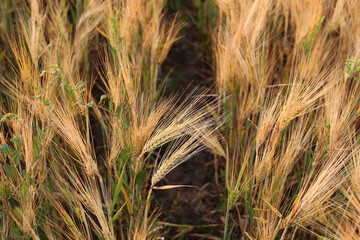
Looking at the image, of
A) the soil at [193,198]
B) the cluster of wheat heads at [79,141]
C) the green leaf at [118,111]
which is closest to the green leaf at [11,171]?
the cluster of wheat heads at [79,141]

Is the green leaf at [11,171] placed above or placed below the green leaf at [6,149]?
below

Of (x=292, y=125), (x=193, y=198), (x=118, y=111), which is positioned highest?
(x=118, y=111)

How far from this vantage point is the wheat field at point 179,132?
3.93ft

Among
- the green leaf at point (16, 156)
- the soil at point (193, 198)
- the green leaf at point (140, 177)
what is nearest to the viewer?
the green leaf at point (16, 156)

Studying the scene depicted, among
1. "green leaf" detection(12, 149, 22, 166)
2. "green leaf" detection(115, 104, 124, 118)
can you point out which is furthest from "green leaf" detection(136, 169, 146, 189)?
"green leaf" detection(12, 149, 22, 166)

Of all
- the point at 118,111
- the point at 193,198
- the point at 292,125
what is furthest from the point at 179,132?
the point at 193,198

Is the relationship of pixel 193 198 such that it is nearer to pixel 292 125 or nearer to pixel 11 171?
pixel 292 125

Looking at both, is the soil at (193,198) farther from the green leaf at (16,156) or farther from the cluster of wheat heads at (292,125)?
the green leaf at (16,156)

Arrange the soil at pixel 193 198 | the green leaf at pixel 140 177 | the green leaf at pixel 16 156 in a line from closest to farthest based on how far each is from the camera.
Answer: the green leaf at pixel 16 156 < the green leaf at pixel 140 177 < the soil at pixel 193 198

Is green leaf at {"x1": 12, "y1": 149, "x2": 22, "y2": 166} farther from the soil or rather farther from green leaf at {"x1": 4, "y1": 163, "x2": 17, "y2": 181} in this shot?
the soil

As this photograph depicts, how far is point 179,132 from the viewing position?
1224mm

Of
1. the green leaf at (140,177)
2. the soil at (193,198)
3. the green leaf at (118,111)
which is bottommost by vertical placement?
the soil at (193,198)

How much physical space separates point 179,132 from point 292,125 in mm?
477

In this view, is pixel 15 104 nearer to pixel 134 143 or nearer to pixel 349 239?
A: pixel 134 143
